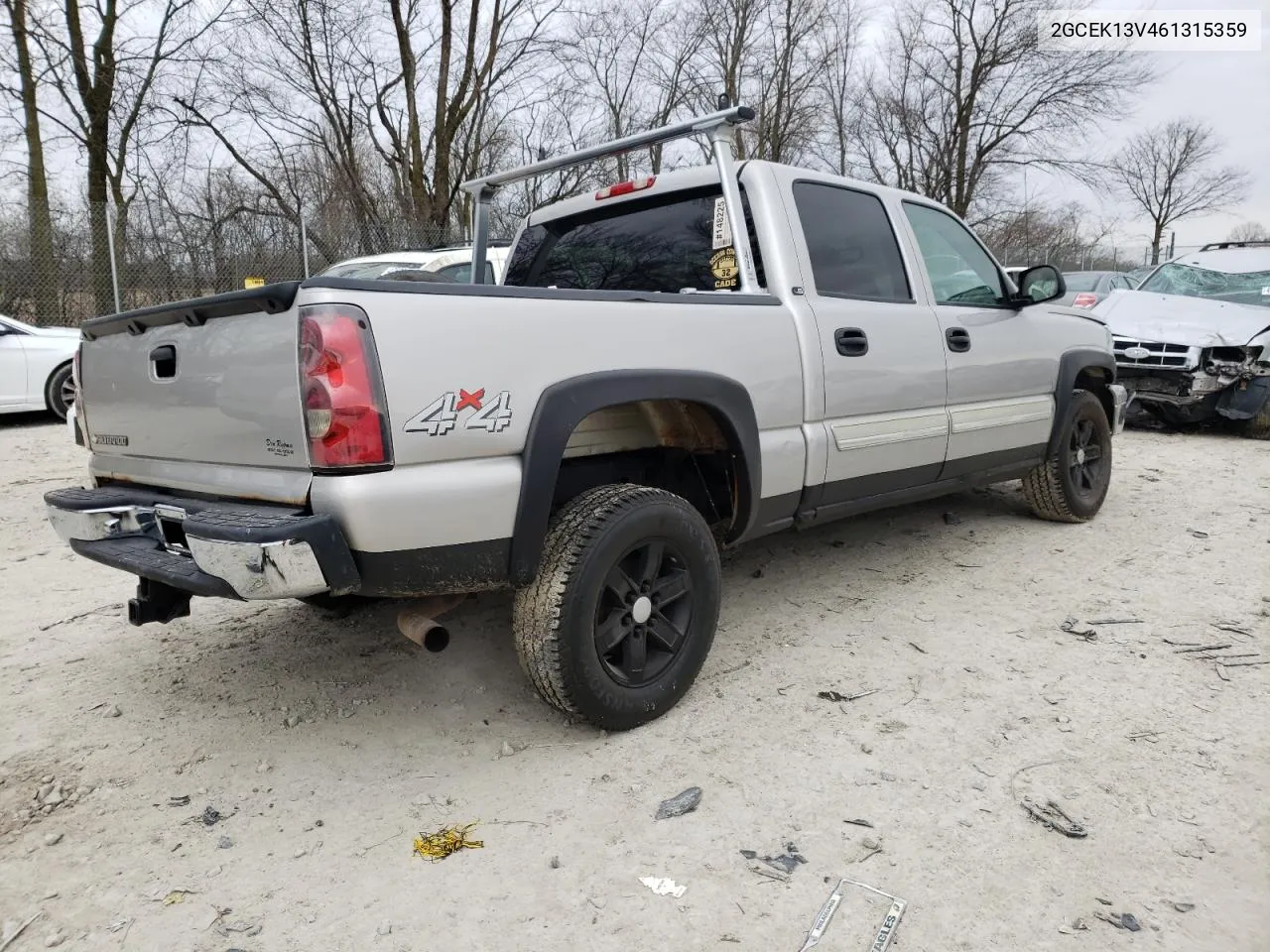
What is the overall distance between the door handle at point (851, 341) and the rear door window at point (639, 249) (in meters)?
0.38

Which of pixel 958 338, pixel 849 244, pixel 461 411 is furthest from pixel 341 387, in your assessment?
pixel 958 338

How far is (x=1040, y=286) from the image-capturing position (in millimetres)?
4480

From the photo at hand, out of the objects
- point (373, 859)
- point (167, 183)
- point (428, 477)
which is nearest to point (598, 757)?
point (373, 859)

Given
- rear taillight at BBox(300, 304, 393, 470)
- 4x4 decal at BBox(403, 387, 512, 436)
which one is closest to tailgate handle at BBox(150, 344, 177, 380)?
rear taillight at BBox(300, 304, 393, 470)

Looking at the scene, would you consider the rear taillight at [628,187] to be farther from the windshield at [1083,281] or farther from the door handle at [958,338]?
the windshield at [1083,281]

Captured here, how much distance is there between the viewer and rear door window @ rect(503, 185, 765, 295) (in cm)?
346

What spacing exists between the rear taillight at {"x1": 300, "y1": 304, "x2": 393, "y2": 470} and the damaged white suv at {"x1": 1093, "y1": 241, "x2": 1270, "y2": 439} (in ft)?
23.8

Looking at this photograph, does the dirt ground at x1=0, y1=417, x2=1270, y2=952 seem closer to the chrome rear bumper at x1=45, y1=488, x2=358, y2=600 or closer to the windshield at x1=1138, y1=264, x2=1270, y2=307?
the chrome rear bumper at x1=45, y1=488, x2=358, y2=600

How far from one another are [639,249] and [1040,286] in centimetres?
218

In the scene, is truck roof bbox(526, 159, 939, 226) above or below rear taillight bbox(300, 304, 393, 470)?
above

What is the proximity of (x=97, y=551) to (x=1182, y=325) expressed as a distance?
349 inches

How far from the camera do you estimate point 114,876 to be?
2178mm

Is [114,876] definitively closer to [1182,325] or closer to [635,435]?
[635,435]

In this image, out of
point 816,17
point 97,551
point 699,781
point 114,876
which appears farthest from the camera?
point 816,17
